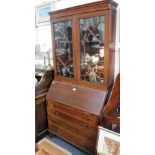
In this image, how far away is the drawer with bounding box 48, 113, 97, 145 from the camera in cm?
189

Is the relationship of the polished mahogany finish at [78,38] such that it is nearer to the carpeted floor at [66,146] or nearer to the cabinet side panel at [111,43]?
the cabinet side panel at [111,43]

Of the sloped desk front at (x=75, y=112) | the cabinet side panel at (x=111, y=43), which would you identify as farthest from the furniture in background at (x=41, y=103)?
the cabinet side panel at (x=111, y=43)

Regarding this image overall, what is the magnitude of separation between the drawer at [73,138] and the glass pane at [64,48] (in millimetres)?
780

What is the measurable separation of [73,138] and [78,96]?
0.58 metres

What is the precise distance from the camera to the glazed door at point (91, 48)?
68.2 inches

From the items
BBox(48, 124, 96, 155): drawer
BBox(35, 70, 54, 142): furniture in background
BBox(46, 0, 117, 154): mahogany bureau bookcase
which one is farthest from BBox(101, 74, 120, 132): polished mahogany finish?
BBox(35, 70, 54, 142): furniture in background

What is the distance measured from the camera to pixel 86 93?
1953mm

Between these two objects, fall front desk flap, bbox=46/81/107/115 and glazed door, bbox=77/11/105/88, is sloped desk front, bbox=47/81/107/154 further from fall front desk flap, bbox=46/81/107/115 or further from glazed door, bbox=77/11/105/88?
glazed door, bbox=77/11/105/88

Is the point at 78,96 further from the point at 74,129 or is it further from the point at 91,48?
the point at 91,48

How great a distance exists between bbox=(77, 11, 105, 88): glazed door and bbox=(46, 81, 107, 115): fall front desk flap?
0.11 metres
